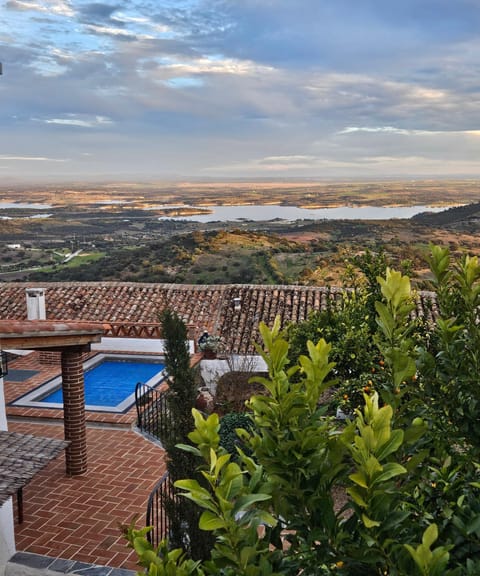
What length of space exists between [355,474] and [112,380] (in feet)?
52.0

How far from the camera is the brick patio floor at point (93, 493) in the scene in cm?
820

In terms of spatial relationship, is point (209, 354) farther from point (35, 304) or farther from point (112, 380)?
point (35, 304)

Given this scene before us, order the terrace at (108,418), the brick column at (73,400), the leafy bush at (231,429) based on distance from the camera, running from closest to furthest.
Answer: the terrace at (108,418), the brick column at (73,400), the leafy bush at (231,429)

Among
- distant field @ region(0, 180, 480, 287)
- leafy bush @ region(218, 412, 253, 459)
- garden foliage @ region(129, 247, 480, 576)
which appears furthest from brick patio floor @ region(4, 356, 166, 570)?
distant field @ region(0, 180, 480, 287)

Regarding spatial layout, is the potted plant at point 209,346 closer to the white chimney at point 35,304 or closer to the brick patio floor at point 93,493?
the brick patio floor at point 93,493

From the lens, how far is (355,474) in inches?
87.5

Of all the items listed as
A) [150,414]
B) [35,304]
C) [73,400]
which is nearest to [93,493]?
[73,400]

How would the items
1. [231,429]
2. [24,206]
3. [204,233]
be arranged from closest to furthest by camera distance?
1. [231,429]
2. [204,233]
3. [24,206]

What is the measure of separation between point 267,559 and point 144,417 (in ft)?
35.8

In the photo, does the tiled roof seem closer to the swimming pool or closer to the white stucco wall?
the swimming pool

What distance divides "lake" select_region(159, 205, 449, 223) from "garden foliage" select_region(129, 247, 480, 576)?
38.4 m

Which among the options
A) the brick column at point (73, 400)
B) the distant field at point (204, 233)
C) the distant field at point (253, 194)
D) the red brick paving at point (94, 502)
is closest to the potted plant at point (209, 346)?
the red brick paving at point (94, 502)

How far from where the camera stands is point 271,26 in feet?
70.6

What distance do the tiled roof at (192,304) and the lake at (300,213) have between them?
22.0 metres
